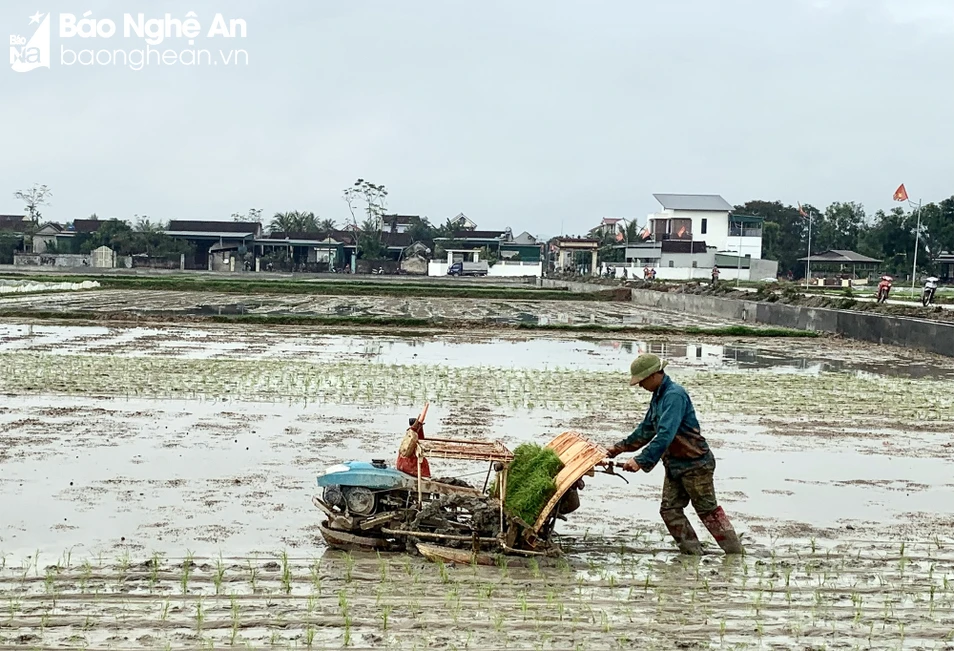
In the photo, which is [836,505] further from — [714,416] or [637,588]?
[714,416]

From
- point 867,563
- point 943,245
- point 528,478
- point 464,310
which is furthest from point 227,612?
point 943,245

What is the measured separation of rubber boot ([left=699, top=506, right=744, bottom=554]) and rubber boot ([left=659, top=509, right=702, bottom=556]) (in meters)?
0.12

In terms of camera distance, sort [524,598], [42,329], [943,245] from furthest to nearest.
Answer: [943,245] → [42,329] → [524,598]

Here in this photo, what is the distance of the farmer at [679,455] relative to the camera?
642 cm

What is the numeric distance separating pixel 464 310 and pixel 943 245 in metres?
51.9

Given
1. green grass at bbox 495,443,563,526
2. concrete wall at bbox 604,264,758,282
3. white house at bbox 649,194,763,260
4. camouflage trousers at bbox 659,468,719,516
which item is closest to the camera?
green grass at bbox 495,443,563,526

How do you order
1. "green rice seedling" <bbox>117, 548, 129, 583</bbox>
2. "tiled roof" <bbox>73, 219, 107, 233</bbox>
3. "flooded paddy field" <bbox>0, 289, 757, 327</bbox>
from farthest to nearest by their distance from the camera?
"tiled roof" <bbox>73, 219, 107, 233</bbox> < "flooded paddy field" <bbox>0, 289, 757, 327</bbox> < "green rice seedling" <bbox>117, 548, 129, 583</bbox>

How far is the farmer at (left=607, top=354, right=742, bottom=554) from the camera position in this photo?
21.1 ft

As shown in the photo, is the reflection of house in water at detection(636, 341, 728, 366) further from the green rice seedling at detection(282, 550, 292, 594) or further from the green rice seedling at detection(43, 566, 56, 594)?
the green rice seedling at detection(43, 566, 56, 594)

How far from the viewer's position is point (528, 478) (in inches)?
246

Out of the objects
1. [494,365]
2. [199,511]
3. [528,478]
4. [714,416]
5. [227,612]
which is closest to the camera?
[227,612]

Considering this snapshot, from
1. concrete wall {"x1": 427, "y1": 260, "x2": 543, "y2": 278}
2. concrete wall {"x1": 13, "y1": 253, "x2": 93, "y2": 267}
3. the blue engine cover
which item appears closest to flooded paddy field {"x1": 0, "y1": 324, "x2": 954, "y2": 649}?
the blue engine cover

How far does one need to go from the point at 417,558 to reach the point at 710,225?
240 feet

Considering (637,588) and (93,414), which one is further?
(93,414)
